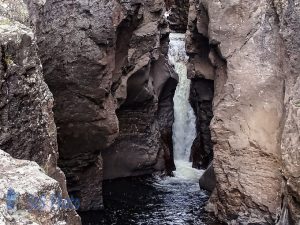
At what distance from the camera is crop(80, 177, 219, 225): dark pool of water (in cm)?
1241

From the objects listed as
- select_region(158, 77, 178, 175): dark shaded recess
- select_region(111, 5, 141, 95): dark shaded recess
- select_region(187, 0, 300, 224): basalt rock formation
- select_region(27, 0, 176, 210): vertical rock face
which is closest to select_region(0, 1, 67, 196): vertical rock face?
select_region(27, 0, 176, 210): vertical rock face

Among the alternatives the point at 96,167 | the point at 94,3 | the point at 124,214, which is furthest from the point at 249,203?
the point at 94,3

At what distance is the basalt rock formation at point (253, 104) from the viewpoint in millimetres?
10961

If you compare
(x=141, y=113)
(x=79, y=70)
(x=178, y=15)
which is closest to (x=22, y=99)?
(x=79, y=70)

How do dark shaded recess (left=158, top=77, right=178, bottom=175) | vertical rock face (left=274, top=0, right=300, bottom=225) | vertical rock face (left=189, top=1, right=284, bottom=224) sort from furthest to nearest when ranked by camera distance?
dark shaded recess (left=158, top=77, right=178, bottom=175) → vertical rock face (left=189, top=1, right=284, bottom=224) → vertical rock face (left=274, top=0, right=300, bottom=225)

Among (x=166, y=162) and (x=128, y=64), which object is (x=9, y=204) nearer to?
(x=128, y=64)

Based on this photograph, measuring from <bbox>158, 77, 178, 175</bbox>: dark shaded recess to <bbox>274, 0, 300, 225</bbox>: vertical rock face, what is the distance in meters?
8.60

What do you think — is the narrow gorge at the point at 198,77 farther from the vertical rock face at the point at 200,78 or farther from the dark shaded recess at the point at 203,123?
the dark shaded recess at the point at 203,123

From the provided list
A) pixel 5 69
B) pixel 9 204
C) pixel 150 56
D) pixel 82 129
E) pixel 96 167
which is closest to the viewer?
pixel 9 204

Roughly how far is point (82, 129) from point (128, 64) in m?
3.89

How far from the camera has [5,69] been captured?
20.0 feet

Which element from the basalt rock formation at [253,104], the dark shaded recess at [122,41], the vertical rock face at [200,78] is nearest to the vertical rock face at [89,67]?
the dark shaded recess at [122,41]

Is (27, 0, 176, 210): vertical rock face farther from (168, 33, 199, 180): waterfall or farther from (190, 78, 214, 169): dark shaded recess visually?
(168, 33, 199, 180): waterfall

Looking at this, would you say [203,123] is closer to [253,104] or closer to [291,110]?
[253,104]
